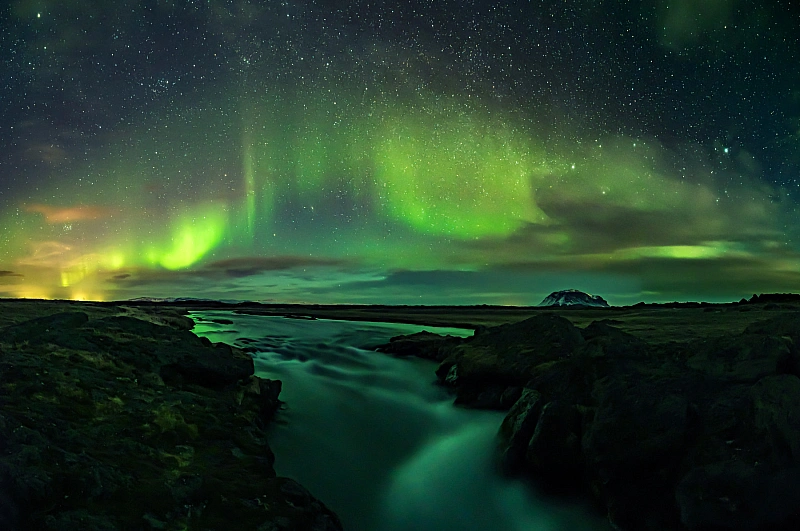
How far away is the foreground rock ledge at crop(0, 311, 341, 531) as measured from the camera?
5121 millimetres

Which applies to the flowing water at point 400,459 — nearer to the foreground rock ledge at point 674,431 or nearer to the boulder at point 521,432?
the boulder at point 521,432

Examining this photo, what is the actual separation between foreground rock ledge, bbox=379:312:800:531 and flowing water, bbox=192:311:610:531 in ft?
2.40

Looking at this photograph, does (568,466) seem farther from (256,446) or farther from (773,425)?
(256,446)


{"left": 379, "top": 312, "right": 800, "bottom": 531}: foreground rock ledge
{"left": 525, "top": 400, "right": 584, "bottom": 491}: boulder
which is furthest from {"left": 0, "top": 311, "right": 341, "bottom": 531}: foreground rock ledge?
{"left": 379, "top": 312, "right": 800, "bottom": 531}: foreground rock ledge

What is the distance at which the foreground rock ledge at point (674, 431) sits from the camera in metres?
6.36

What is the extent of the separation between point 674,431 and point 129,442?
29.7 ft

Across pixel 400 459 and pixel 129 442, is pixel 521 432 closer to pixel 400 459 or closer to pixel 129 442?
pixel 400 459

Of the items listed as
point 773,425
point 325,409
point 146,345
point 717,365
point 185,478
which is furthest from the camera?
point 325,409

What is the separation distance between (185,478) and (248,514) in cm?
118

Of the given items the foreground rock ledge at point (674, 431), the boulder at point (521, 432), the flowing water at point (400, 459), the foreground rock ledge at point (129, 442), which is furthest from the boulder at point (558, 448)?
the foreground rock ledge at point (129, 442)

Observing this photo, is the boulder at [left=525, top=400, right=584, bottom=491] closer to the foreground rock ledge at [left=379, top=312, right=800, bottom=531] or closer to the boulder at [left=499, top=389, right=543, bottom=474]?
the foreground rock ledge at [left=379, top=312, right=800, bottom=531]

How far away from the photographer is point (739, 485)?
20.7ft

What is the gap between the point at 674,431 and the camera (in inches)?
296

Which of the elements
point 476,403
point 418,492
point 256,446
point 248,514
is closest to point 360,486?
point 418,492
